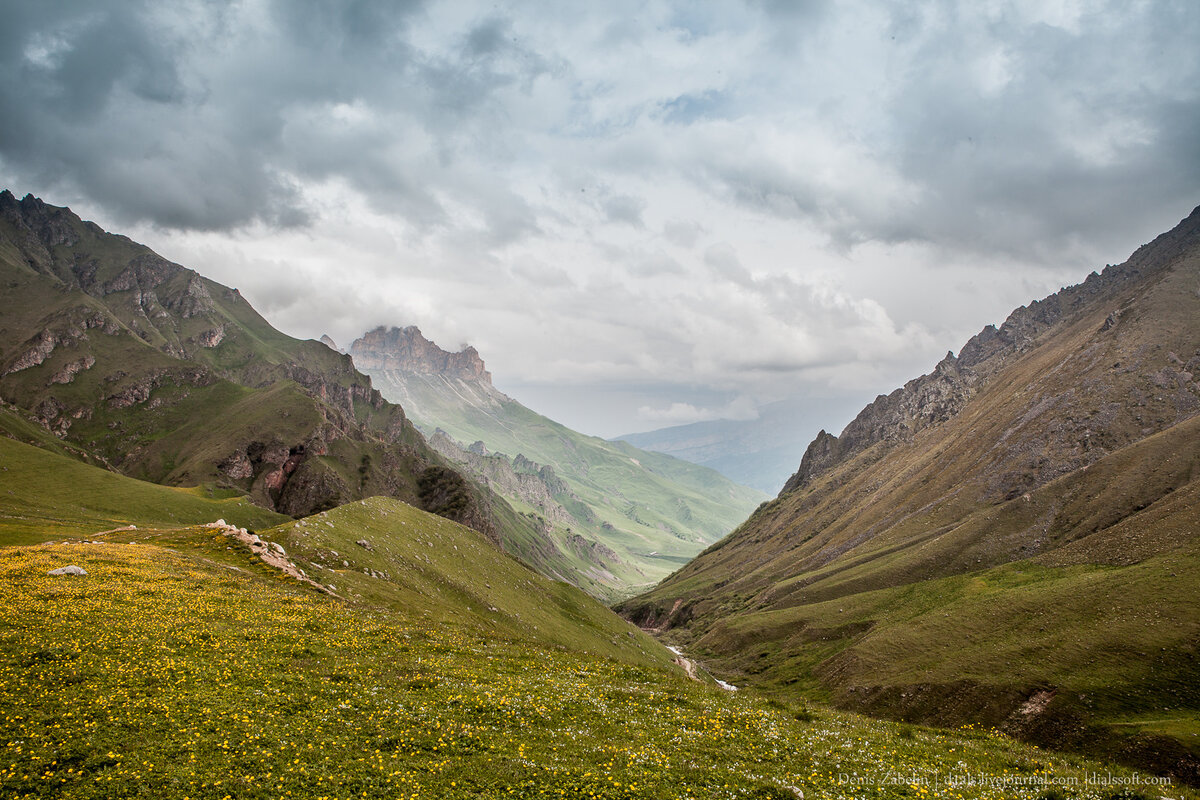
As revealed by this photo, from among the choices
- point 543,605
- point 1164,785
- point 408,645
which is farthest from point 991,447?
point 408,645

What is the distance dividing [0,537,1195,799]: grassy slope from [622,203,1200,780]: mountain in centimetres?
3650

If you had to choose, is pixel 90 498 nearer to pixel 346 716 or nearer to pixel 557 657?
pixel 557 657

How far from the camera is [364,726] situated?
20188 mm

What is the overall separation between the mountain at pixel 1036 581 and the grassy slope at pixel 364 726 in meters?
36.5

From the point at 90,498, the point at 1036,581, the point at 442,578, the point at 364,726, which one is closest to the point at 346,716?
the point at 364,726

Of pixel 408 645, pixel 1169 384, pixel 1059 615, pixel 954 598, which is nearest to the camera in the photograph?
pixel 408 645

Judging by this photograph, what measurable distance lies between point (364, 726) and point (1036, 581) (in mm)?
109874

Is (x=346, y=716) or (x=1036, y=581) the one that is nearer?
(x=346, y=716)

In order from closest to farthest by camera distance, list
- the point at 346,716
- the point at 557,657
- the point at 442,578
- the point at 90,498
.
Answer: the point at 346,716 → the point at 557,657 → the point at 442,578 → the point at 90,498

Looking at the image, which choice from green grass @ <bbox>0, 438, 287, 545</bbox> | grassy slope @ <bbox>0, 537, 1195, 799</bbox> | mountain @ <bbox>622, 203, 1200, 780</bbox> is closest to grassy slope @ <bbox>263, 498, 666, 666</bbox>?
grassy slope @ <bbox>0, 537, 1195, 799</bbox>

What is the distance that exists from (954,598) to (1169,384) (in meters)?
126

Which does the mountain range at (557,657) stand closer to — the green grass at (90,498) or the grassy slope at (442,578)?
the grassy slope at (442,578)

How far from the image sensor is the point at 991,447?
541ft

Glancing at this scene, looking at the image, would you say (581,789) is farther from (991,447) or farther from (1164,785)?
(991,447)
